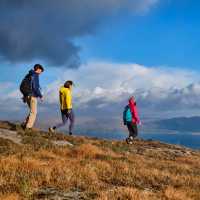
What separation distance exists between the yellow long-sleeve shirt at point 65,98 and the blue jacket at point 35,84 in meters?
2.45

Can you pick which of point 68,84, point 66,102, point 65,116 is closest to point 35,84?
point 68,84

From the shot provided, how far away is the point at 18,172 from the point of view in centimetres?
1063

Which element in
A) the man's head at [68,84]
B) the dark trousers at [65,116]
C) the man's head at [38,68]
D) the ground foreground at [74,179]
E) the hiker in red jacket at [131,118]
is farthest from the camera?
the hiker in red jacket at [131,118]

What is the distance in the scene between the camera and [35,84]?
18609 millimetres

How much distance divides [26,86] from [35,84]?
0.40m

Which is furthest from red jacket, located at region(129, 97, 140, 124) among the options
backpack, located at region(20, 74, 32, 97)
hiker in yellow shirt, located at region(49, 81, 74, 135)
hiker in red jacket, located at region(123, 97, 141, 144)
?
backpack, located at region(20, 74, 32, 97)

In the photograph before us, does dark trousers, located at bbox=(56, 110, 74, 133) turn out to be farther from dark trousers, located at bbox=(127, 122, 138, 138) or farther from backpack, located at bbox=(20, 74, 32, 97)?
dark trousers, located at bbox=(127, 122, 138, 138)

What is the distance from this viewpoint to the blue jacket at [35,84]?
60.8ft

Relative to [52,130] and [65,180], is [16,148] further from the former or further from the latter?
[52,130]

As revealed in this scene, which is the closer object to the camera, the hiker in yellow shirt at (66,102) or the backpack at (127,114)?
the hiker in yellow shirt at (66,102)

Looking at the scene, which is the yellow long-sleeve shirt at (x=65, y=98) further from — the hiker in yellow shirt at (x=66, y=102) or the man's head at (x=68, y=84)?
the man's head at (x=68, y=84)

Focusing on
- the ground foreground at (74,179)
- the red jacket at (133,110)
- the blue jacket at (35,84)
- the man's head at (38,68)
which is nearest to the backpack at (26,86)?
the blue jacket at (35,84)

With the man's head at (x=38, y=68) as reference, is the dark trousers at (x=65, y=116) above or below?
below

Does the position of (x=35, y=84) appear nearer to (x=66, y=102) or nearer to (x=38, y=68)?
(x=38, y=68)
